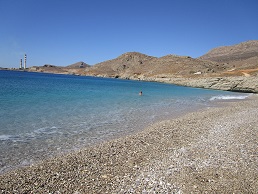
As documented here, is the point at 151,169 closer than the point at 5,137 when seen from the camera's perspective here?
Yes

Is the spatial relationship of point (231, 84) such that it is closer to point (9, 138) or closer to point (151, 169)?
point (151, 169)

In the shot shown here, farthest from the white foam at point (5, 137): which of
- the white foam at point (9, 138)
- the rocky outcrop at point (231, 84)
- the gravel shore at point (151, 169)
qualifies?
the rocky outcrop at point (231, 84)

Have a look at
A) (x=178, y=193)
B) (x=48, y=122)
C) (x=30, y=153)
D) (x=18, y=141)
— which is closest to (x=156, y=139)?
(x=178, y=193)

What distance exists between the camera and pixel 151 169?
8266 mm

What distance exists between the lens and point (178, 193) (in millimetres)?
6555

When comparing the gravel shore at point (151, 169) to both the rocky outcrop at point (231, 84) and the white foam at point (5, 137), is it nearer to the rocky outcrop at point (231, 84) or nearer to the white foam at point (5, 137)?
the white foam at point (5, 137)

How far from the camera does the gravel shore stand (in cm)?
691

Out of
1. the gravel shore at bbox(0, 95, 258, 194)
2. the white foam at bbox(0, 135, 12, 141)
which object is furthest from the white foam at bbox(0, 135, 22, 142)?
the gravel shore at bbox(0, 95, 258, 194)

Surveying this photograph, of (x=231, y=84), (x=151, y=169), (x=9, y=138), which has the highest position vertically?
(x=231, y=84)

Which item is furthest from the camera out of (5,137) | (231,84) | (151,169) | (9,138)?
(231,84)

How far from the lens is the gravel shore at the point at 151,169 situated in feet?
22.7

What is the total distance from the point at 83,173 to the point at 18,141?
6.14m

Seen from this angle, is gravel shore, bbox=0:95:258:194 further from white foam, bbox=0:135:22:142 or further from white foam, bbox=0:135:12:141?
white foam, bbox=0:135:12:141

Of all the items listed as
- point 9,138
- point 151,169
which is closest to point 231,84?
point 151,169
